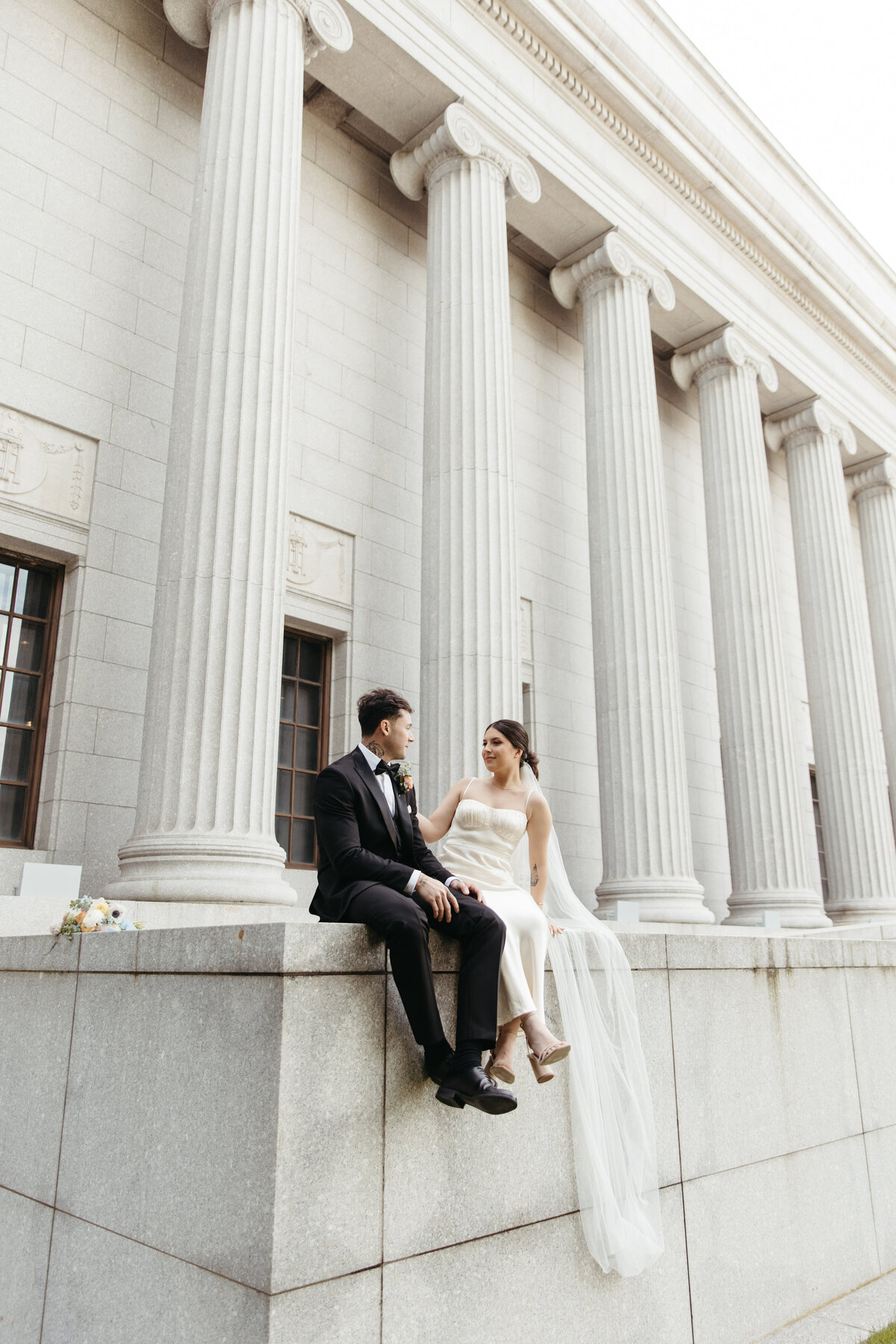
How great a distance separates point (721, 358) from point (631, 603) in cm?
755

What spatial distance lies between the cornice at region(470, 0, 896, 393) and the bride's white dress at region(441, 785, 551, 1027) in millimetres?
15377

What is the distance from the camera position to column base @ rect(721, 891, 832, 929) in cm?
1825

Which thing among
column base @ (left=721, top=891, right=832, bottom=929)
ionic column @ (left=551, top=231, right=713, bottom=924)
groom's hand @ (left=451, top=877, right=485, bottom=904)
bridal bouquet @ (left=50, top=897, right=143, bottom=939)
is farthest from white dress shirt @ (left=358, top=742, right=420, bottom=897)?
column base @ (left=721, top=891, right=832, bottom=929)

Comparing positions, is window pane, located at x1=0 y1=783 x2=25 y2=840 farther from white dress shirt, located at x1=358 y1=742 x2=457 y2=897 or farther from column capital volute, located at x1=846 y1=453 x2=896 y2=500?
column capital volute, located at x1=846 y1=453 x2=896 y2=500

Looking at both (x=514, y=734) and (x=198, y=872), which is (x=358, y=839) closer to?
(x=514, y=734)

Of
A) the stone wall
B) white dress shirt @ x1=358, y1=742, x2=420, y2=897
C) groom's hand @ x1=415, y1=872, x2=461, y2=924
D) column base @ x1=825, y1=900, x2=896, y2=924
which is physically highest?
white dress shirt @ x1=358, y1=742, x2=420, y2=897

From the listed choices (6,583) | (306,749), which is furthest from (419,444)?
(6,583)

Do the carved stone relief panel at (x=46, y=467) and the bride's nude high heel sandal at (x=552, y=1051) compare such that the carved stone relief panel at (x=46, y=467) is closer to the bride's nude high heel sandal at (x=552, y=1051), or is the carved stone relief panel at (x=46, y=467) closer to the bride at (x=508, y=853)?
the bride at (x=508, y=853)

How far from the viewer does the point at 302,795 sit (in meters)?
14.7

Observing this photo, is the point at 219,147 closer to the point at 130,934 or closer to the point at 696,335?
the point at 130,934

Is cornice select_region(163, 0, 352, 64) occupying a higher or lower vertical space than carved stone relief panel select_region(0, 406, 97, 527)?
higher

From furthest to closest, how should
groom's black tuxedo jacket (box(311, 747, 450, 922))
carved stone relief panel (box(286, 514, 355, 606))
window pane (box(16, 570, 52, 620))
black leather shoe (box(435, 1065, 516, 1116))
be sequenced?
carved stone relief panel (box(286, 514, 355, 606)), window pane (box(16, 570, 52, 620)), groom's black tuxedo jacket (box(311, 747, 450, 922)), black leather shoe (box(435, 1065, 516, 1116))

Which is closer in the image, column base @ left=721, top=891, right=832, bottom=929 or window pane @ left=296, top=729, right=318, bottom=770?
window pane @ left=296, top=729, right=318, bottom=770

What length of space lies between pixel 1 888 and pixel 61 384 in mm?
6326
